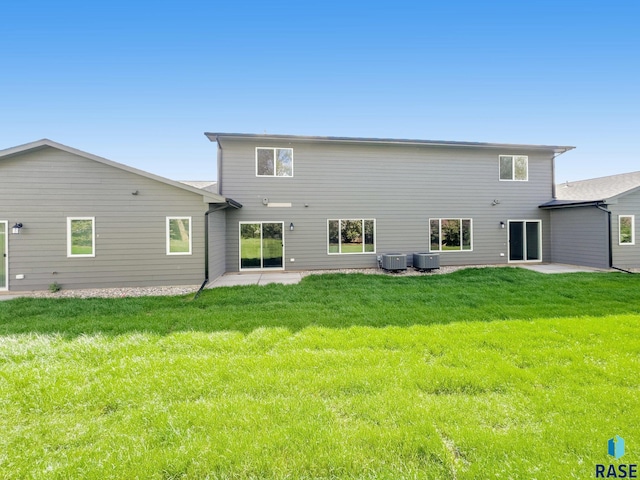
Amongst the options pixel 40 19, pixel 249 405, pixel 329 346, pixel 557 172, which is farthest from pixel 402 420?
pixel 40 19

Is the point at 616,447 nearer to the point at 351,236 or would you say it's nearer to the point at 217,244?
the point at 217,244

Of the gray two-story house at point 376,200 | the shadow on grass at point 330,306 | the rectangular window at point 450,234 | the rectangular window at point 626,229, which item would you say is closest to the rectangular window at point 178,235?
the shadow on grass at point 330,306

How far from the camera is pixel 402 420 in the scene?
2.34 metres

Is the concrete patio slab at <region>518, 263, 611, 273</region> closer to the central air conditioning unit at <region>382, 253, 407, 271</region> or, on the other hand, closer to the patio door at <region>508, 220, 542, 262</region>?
the patio door at <region>508, 220, 542, 262</region>

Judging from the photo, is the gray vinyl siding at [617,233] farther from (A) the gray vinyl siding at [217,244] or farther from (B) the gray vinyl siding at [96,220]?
(B) the gray vinyl siding at [96,220]

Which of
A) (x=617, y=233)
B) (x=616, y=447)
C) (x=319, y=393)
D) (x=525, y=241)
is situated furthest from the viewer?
(x=525, y=241)

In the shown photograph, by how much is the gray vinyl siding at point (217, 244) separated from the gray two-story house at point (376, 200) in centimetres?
43

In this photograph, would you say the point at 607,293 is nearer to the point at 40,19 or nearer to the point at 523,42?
the point at 523,42

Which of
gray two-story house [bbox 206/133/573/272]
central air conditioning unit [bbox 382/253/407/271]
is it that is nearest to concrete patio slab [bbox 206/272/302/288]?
gray two-story house [bbox 206/133/573/272]

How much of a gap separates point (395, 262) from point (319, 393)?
8.86 meters

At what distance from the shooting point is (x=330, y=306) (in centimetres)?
608

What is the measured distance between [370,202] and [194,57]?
1104cm

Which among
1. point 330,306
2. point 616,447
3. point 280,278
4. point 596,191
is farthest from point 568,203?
point 616,447

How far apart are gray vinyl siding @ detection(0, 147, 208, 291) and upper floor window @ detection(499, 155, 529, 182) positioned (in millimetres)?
12726
